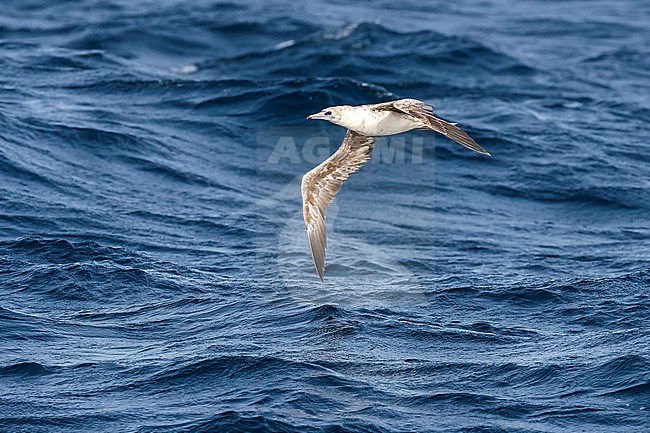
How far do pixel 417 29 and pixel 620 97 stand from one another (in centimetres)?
894

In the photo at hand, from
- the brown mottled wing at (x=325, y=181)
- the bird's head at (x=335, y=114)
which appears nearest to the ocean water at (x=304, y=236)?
the brown mottled wing at (x=325, y=181)

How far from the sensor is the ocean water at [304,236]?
13.6 m

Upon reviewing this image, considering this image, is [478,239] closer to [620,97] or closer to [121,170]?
[121,170]

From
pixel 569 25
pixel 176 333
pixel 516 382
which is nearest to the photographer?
pixel 516 382

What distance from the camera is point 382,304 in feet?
55.4

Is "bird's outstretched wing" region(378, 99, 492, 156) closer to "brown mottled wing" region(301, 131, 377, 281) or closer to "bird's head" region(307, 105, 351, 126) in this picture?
"bird's head" region(307, 105, 351, 126)

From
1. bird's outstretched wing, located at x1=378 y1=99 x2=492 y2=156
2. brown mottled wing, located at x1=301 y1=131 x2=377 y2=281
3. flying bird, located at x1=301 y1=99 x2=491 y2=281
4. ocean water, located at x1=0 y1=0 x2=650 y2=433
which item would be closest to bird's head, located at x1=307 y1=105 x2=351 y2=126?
flying bird, located at x1=301 y1=99 x2=491 y2=281

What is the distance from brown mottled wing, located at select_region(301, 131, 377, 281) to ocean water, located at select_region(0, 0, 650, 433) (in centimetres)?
132

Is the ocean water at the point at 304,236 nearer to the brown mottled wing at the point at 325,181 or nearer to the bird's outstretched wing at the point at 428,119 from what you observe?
the brown mottled wing at the point at 325,181

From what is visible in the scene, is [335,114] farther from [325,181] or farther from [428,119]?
[325,181]

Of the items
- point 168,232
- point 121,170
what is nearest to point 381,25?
point 121,170

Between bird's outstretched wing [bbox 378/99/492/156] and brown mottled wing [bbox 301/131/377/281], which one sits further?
brown mottled wing [bbox 301/131/377/281]

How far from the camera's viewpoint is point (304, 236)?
802 inches

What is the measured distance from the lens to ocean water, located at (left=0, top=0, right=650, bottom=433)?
1363 cm
